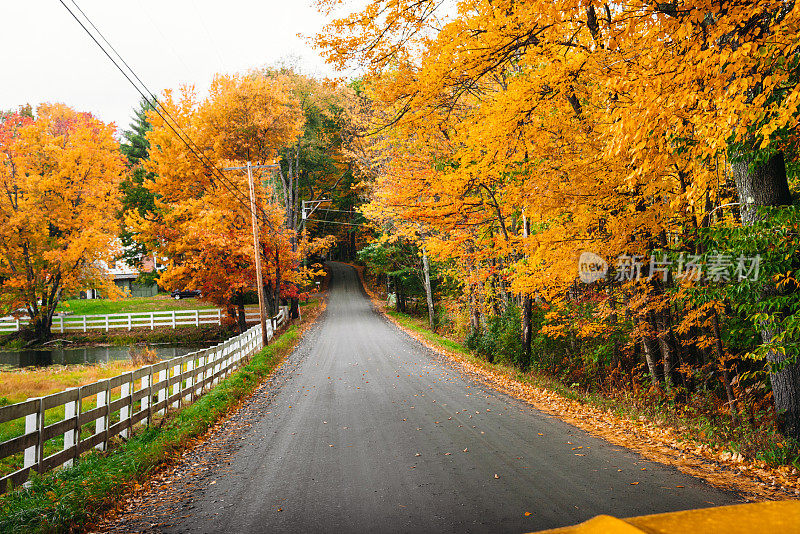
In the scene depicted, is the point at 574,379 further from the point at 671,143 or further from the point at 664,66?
the point at 664,66

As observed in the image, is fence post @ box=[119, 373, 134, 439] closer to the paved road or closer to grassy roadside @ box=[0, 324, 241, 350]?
the paved road

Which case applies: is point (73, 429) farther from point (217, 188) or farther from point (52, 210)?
point (52, 210)

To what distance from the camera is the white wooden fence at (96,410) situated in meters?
5.28

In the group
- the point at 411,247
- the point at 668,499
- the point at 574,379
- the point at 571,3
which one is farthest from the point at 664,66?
the point at 411,247

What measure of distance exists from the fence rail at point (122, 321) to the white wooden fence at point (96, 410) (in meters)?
20.7

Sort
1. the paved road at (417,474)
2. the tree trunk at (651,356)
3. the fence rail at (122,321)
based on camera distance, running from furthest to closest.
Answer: the fence rail at (122,321) < the tree trunk at (651,356) < the paved road at (417,474)

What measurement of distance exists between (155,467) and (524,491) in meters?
4.76

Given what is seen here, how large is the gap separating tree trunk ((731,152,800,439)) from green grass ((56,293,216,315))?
121 ft

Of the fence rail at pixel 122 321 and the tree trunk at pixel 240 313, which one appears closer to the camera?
the tree trunk at pixel 240 313

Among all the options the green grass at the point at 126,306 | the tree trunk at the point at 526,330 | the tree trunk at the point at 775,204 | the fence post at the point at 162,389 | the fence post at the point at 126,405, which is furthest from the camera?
the green grass at the point at 126,306

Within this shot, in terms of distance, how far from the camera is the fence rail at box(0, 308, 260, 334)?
31.8 metres

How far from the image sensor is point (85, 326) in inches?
1251

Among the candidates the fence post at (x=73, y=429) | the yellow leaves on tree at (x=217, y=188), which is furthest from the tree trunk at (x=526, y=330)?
the yellow leaves on tree at (x=217, y=188)

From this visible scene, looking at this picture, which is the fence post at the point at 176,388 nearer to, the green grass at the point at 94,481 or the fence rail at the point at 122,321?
the green grass at the point at 94,481
